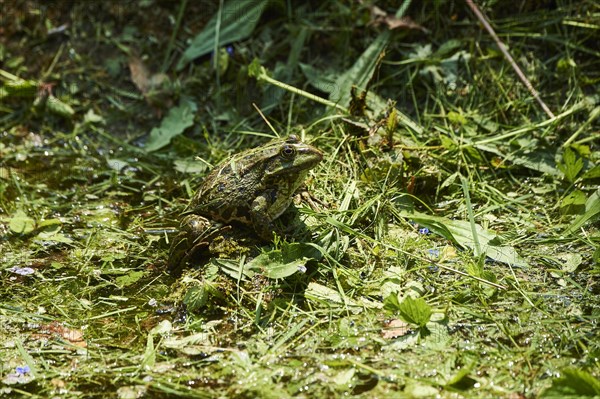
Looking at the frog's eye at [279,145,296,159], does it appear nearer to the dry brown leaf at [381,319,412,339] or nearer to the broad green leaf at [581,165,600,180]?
the dry brown leaf at [381,319,412,339]

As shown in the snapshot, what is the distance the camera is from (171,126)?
259 inches

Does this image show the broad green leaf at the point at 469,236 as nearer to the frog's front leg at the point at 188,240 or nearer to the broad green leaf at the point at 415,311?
the broad green leaf at the point at 415,311

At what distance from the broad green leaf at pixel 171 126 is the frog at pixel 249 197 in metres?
→ 1.75

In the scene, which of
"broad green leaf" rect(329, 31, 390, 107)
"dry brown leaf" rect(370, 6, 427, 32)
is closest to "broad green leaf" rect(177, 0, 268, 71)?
"dry brown leaf" rect(370, 6, 427, 32)

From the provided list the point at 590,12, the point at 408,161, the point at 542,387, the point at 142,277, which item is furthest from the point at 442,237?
the point at 590,12

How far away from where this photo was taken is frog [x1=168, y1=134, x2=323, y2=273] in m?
4.71

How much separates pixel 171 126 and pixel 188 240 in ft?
7.06

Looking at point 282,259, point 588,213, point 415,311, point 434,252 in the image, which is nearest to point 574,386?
point 415,311

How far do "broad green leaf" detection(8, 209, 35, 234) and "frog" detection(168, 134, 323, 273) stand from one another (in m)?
1.33

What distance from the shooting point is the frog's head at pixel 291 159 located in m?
4.71

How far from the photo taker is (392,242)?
481cm

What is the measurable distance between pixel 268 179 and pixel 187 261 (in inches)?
31.1

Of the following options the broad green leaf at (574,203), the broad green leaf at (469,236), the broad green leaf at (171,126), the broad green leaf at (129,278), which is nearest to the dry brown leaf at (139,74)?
the broad green leaf at (171,126)

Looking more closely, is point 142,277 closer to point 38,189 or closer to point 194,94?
point 38,189
